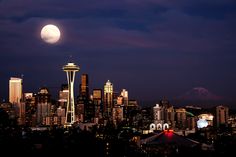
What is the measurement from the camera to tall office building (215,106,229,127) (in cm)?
9073

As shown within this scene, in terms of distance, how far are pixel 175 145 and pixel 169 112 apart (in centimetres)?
6273

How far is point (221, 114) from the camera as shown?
92.8 m

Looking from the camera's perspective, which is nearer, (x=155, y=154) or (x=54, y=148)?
(x=54, y=148)

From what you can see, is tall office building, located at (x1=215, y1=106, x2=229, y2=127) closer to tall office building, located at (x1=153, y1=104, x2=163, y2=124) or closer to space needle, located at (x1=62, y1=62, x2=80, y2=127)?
tall office building, located at (x1=153, y1=104, x2=163, y2=124)

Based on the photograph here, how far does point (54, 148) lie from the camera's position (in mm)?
28938

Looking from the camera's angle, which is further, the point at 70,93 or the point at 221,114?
the point at 221,114

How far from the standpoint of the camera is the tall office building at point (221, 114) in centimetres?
9073

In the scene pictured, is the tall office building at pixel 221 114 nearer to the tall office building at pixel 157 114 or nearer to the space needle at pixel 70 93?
the tall office building at pixel 157 114

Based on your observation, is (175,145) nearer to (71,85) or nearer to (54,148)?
(54,148)

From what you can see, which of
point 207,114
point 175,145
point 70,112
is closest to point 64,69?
point 70,112

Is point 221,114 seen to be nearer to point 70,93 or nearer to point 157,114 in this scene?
point 157,114

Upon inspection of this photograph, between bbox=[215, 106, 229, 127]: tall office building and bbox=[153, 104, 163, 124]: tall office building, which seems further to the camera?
bbox=[215, 106, 229, 127]: tall office building

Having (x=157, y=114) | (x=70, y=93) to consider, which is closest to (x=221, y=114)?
(x=157, y=114)

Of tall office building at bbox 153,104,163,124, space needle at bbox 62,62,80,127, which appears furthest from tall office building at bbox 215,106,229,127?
space needle at bbox 62,62,80,127
